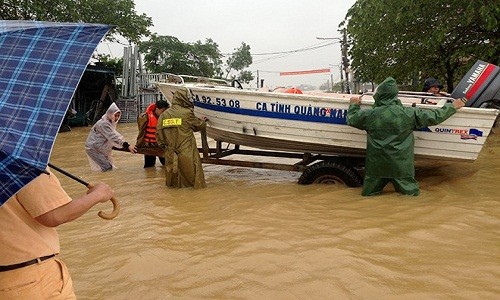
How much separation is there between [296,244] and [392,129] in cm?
198

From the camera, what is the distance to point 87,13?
911 inches

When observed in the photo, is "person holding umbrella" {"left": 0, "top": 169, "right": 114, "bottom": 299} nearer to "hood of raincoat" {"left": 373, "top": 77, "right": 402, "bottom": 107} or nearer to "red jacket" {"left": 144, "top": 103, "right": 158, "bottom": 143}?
"hood of raincoat" {"left": 373, "top": 77, "right": 402, "bottom": 107}

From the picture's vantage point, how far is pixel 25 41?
170cm

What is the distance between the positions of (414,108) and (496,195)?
1.44 metres

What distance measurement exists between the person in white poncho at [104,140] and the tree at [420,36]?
7.82 meters

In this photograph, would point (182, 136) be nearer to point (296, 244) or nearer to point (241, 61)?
point (296, 244)

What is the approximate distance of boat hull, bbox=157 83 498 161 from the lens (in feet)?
16.2

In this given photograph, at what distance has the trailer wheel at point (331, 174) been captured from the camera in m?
5.54

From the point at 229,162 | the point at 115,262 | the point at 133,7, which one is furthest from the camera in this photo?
the point at 133,7

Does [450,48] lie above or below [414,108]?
above

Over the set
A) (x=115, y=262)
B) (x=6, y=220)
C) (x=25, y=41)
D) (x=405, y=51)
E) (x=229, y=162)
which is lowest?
(x=115, y=262)

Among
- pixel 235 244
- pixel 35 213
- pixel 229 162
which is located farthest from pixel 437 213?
pixel 35 213

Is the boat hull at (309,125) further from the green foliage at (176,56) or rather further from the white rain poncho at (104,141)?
the green foliage at (176,56)

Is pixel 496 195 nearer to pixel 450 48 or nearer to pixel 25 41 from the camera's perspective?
pixel 25 41
